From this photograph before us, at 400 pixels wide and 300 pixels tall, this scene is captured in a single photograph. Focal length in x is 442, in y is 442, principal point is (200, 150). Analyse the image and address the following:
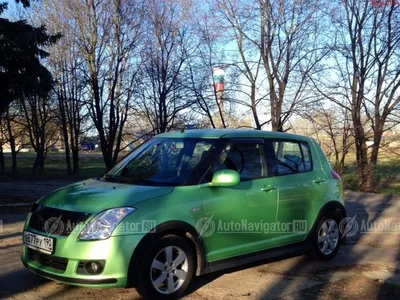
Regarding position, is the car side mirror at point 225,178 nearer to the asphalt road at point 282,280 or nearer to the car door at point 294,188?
the car door at point 294,188

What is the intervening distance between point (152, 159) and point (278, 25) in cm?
1490

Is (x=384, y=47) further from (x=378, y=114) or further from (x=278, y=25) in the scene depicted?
(x=278, y=25)

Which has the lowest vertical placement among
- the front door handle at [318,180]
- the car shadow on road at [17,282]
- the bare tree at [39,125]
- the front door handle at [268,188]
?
the car shadow on road at [17,282]

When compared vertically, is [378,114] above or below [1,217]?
above

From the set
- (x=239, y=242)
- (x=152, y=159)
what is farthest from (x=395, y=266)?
(x=152, y=159)

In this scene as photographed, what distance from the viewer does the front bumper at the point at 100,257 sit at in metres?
4.13

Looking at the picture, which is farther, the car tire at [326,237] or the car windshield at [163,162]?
the car tire at [326,237]

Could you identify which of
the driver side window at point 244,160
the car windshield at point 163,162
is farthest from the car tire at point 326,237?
the car windshield at point 163,162

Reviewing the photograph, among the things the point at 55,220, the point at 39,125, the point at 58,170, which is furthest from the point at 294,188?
the point at 58,170

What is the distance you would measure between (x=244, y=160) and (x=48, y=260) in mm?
2514

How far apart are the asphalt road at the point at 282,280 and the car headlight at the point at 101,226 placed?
2.64 feet

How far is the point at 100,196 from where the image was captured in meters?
4.55

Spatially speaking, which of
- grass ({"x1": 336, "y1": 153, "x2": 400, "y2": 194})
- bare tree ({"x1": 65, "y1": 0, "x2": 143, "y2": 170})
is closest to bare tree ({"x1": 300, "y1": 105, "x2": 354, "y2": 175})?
grass ({"x1": 336, "y1": 153, "x2": 400, "y2": 194})

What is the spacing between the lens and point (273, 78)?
19.7 m
